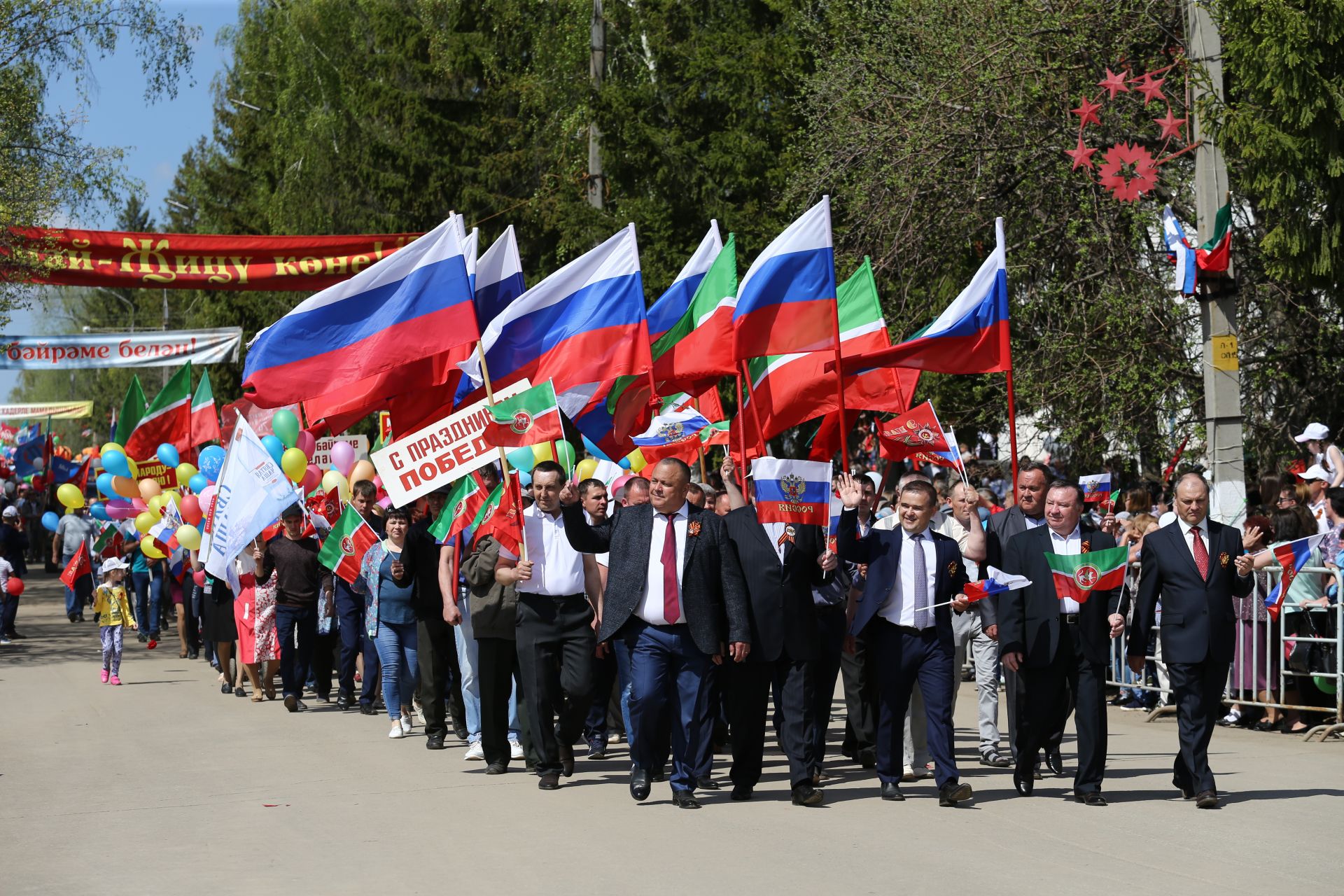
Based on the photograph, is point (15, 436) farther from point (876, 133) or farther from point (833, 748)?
point (833, 748)

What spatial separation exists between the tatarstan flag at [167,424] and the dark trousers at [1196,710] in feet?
51.5

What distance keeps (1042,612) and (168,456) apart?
45.0 feet

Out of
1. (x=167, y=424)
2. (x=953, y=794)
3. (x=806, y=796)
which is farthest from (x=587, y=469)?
(x=167, y=424)

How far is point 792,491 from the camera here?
928 cm

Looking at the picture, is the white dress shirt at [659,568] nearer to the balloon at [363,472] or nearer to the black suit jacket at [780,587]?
the black suit jacket at [780,587]

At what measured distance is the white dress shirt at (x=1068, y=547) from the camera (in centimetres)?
938

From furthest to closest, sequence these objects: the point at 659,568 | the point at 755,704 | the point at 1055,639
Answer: the point at 755,704 < the point at 659,568 < the point at 1055,639

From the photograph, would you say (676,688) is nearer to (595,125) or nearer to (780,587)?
(780,587)

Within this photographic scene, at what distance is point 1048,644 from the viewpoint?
9.35 m

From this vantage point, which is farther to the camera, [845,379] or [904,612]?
[845,379]

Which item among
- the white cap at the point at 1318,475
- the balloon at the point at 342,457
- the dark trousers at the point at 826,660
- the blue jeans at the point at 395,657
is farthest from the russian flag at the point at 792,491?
the balloon at the point at 342,457

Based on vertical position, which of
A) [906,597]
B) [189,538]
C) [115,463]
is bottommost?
[906,597]

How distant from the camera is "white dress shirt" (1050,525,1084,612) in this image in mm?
9383

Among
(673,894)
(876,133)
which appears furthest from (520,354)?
(876,133)
